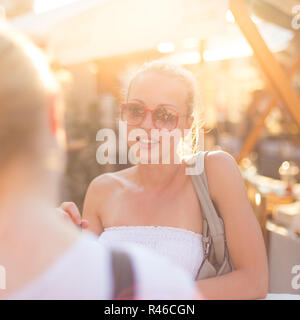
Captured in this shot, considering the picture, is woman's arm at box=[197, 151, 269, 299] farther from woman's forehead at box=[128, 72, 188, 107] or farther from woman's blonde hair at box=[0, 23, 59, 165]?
woman's blonde hair at box=[0, 23, 59, 165]

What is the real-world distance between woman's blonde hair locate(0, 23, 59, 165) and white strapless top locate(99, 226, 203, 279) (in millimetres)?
1047

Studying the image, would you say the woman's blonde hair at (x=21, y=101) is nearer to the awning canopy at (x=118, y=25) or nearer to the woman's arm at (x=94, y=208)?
the woman's arm at (x=94, y=208)

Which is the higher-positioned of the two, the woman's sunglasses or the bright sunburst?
the bright sunburst

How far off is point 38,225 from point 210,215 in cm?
103

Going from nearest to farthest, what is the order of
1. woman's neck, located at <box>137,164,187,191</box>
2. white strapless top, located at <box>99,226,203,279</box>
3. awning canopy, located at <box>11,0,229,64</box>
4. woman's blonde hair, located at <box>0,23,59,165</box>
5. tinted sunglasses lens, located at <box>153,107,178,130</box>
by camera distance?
woman's blonde hair, located at <box>0,23,59,165</box>
white strapless top, located at <box>99,226,203,279</box>
tinted sunglasses lens, located at <box>153,107,178,130</box>
woman's neck, located at <box>137,164,187,191</box>
awning canopy, located at <box>11,0,229,64</box>

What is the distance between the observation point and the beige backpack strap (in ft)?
5.14

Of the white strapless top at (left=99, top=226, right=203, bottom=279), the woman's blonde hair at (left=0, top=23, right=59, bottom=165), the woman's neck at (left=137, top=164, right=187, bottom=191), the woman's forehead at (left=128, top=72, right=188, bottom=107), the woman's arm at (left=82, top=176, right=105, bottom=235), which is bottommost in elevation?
the white strapless top at (left=99, top=226, right=203, bottom=279)

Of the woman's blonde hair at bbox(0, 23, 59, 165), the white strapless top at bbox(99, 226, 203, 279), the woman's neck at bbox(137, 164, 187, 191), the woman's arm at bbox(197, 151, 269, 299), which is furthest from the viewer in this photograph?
the woman's neck at bbox(137, 164, 187, 191)

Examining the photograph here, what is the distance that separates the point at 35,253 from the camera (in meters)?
0.67

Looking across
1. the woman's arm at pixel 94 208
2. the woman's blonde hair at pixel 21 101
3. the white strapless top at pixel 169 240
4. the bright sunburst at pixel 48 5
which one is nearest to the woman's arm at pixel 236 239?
the white strapless top at pixel 169 240

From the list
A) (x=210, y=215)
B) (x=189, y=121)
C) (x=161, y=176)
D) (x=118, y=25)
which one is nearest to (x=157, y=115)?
(x=189, y=121)

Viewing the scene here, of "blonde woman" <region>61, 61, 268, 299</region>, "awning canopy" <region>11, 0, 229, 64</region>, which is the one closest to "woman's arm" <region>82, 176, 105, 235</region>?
"blonde woman" <region>61, 61, 268, 299</region>

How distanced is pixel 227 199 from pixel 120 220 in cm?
51

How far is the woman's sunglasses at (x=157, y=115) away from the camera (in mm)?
1700
